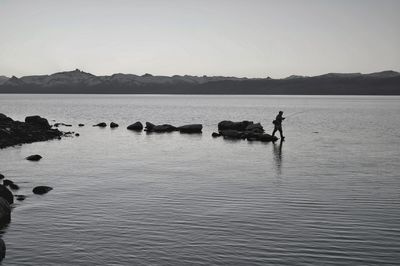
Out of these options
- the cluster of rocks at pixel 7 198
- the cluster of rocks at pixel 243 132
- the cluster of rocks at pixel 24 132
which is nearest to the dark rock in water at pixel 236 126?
the cluster of rocks at pixel 243 132

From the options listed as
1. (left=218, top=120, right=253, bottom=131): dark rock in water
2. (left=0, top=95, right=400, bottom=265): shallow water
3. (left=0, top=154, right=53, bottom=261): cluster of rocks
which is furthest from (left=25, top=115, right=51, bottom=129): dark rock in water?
(left=0, top=154, right=53, bottom=261): cluster of rocks

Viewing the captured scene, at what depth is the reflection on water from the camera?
26.5 metres

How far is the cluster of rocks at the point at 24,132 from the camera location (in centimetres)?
4003

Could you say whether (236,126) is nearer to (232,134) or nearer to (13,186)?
(232,134)

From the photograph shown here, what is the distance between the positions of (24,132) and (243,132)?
23.1 metres

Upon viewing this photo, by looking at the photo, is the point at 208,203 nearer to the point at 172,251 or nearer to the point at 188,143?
the point at 172,251

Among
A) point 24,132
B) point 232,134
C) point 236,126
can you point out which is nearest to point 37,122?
point 24,132

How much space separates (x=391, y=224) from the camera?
1459cm

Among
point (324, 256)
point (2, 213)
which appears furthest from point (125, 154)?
point (324, 256)

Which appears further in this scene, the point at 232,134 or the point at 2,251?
the point at 232,134

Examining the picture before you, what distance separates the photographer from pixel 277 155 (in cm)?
3319

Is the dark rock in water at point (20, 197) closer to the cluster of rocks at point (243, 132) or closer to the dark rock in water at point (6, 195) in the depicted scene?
the dark rock in water at point (6, 195)

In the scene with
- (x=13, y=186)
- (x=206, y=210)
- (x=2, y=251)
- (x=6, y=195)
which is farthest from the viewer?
(x=13, y=186)

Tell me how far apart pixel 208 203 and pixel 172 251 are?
222 inches
